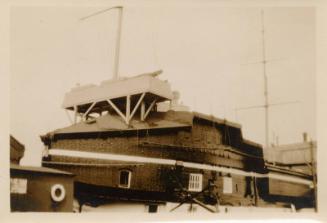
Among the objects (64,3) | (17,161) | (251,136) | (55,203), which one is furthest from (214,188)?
(64,3)

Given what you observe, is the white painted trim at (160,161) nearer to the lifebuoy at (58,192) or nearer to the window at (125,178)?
the window at (125,178)

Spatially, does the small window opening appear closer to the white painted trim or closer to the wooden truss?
the white painted trim

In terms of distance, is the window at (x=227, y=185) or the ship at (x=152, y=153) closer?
the ship at (x=152, y=153)

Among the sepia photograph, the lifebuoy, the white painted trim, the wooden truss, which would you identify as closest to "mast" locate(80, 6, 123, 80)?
the sepia photograph

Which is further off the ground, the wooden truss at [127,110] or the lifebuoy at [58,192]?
the wooden truss at [127,110]

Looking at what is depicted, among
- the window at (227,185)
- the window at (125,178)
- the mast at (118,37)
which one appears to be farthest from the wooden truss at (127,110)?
the window at (227,185)

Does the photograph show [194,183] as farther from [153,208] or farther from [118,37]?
[118,37]

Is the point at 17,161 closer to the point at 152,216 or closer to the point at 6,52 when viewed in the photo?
the point at 6,52

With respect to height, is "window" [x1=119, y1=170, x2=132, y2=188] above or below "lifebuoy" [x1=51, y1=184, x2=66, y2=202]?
above
